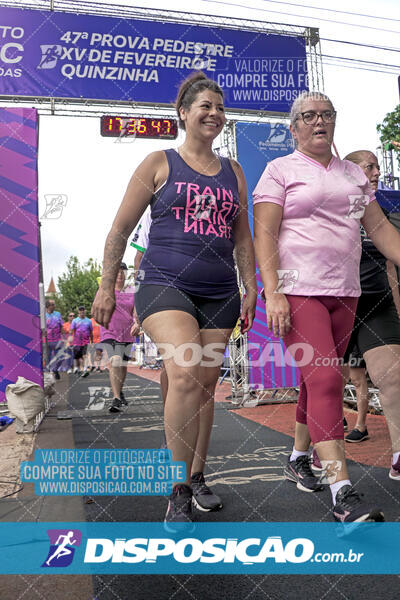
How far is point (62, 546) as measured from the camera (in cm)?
202

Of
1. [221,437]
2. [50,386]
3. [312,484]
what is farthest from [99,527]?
[50,386]

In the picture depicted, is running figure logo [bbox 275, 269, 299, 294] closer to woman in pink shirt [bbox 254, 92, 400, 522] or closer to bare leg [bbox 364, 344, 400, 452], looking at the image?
woman in pink shirt [bbox 254, 92, 400, 522]

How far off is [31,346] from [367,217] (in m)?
4.07

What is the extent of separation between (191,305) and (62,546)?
1021mm

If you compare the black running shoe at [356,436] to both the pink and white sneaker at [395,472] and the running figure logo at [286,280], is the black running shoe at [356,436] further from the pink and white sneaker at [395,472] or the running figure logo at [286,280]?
the running figure logo at [286,280]

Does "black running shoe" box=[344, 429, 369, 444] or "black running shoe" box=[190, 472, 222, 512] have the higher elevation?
"black running shoe" box=[190, 472, 222, 512]

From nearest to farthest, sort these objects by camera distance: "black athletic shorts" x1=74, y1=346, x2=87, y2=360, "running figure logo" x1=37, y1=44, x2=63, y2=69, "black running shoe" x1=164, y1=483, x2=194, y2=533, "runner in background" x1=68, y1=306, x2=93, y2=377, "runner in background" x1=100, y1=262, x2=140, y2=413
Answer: "black running shoe" x1=164, y1=483, x2=194, y2=533
"runner in background" x1=100, y1=262, x2=140, y2=413
"running figure logo" x1=37, y1=44, x2=63, y2=69
"runner in background" x1=68, y1=306, x2=93, y2=377
"black athletic shorts" x1=74, y1=346, x2=87, y2=360

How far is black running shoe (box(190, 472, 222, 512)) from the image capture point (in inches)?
98.7

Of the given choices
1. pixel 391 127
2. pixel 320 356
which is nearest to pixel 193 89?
pixel 320 356

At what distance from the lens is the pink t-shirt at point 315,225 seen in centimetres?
232

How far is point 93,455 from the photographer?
3.95 m

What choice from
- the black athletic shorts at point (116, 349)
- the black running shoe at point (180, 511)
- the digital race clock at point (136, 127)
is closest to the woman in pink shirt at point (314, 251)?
the black running shoe at point (180, 511)

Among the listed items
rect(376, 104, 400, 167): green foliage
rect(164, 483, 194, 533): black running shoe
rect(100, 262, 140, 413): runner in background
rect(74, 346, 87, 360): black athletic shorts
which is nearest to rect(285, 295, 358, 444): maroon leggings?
Result: rect(164, 483, 194, 533): black running shoe

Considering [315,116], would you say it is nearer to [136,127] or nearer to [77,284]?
[136,127]
